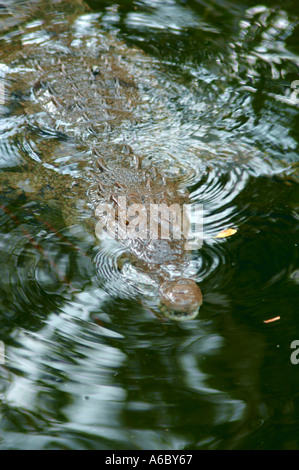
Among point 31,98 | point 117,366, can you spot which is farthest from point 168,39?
point 117,366

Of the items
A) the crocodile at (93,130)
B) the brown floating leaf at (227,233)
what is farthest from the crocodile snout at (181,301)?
the brown floating leaf at (227,233)

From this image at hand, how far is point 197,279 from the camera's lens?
10.3 ft

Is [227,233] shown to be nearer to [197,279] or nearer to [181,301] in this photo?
[197,279]

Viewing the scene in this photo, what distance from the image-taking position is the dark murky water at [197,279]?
2475mm

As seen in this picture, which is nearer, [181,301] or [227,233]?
[181,301]

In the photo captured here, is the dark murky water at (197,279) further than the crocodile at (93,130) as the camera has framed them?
No

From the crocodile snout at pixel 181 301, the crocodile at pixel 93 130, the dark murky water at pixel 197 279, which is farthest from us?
the crocodile at pixel 93 130

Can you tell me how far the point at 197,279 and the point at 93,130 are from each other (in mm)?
2068

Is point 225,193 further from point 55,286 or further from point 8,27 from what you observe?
point 8,27

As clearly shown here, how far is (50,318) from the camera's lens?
9.72 ft

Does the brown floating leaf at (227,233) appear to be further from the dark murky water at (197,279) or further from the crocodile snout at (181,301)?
the crocodile snout at (181,301)

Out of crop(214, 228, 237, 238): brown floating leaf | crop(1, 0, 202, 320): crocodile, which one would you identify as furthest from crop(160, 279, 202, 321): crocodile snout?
crop(214, 228, 237, 238): brown floating leaf

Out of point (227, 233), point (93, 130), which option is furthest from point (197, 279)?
point (93, 130)

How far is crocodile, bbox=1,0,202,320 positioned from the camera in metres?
3.33
